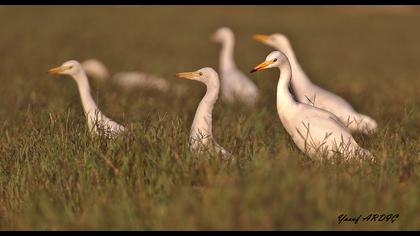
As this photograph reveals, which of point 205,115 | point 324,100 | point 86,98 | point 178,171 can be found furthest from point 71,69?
point 178,171

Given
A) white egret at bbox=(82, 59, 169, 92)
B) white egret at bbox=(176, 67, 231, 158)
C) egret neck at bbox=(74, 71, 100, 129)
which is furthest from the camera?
white egret at bbox=(82, 59, 169, 92)

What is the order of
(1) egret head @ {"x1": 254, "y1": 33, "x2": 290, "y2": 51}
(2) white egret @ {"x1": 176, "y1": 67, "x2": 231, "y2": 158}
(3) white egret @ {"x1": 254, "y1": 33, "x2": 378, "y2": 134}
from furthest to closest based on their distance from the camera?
(1) egret head @ {"x1": 254, "y1": 33, "x2": 290, "y2": 51}
(3) white egret @ {"x1": 254, "y1": 33, "x2": 378, "y2": 134}
(2) white egret @ {"x1": 176, "y1": 67, "x2": 231, "y2": 158}

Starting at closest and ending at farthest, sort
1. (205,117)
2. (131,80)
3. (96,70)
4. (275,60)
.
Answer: (205,117) < (275,60) < (131,80) < (96,70)

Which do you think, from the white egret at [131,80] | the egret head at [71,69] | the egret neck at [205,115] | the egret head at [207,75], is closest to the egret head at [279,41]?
the egret head at [207,75]

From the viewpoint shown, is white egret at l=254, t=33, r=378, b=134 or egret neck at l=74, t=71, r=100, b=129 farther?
white egret at l=254, t=33, r=378, b=134

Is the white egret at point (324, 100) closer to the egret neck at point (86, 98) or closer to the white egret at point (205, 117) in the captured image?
the white egret at point (205, 117)

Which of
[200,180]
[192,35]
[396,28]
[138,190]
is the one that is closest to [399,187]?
[200,180]

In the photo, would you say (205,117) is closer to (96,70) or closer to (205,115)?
(205,115)

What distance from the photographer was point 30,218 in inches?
183

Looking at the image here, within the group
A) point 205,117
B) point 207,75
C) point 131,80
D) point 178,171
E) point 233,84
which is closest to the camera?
point 178,171

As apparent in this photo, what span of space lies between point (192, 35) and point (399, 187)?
985 inches

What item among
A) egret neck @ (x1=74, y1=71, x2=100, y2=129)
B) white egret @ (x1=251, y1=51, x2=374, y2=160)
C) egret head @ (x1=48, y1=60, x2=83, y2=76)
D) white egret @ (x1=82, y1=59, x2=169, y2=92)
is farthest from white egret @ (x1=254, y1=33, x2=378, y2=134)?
white egret @ (x1=82, y1=59, x2=169, y2=92)

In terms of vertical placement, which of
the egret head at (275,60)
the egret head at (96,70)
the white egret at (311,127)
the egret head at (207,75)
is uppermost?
the egret head at (275,60)

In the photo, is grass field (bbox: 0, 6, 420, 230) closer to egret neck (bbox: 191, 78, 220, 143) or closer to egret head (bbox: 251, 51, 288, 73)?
egret neck (bbox: 191, 78, 220, 143)
